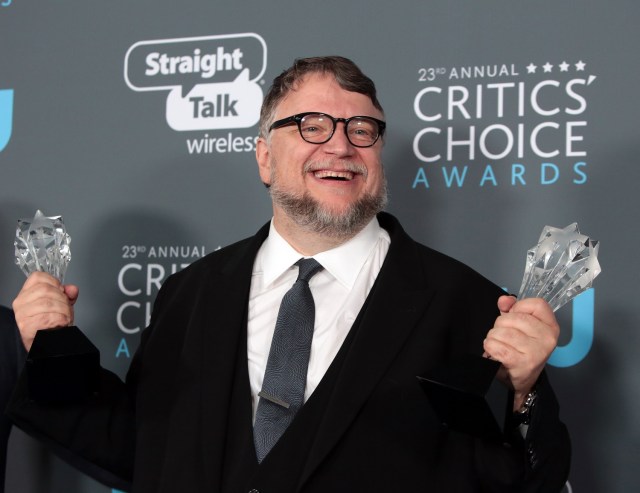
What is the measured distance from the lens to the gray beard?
2.09 m

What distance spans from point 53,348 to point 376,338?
0.66m

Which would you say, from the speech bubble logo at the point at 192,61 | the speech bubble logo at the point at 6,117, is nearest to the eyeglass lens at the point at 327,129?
the speech bubble logo at the point at 192,61

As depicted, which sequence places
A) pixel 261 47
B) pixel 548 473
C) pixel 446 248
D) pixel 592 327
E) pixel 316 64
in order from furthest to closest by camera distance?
pixel 261 47
pixel 446 248
pixel 592 327
pixel 316 64
pixel 548 473

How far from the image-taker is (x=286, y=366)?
193cm

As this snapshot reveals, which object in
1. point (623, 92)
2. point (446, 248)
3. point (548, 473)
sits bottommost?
point (548, 473)

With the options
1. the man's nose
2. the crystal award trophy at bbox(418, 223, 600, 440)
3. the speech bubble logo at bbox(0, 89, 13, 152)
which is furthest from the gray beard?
the speech bubble logo at bbox(0, 89, 13, 152)

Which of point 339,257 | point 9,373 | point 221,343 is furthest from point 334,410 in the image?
point 9,373

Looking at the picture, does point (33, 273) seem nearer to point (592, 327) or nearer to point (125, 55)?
point (125, 55)

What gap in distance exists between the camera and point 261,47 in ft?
9.13

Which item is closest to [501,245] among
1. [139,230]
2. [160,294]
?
[160,294]

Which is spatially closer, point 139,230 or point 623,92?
point 623,92

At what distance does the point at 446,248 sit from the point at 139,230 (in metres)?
0.96

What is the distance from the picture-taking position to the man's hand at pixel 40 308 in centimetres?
193

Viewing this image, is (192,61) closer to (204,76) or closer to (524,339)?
(204,76)
